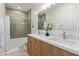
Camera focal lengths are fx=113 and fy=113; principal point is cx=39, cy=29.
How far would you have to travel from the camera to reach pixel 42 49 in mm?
2107

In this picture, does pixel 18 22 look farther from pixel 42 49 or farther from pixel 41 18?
pixel 42 49

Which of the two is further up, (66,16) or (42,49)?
(66,16)

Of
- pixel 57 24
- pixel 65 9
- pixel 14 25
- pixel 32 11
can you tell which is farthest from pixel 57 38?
pixel 14 25

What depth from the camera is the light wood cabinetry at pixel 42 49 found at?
1.72 meters

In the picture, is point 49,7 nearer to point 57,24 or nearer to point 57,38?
point 57,24

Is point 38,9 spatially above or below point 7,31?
above

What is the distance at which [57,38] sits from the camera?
221cm

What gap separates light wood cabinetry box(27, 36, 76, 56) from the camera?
1.72m

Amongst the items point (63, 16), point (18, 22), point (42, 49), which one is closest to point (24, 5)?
point (18, 22)

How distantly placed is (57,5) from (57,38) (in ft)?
2.07

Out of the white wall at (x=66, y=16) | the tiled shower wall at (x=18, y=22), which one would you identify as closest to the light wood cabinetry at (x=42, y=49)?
the tiled shower wall at (x=18, y=22)

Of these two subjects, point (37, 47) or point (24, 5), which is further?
point (37, 47)

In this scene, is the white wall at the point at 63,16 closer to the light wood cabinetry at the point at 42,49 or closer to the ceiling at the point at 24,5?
the ceiling at the point at 24,5

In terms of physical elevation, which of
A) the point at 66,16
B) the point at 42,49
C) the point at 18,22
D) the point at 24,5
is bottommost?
the point at 42,49
